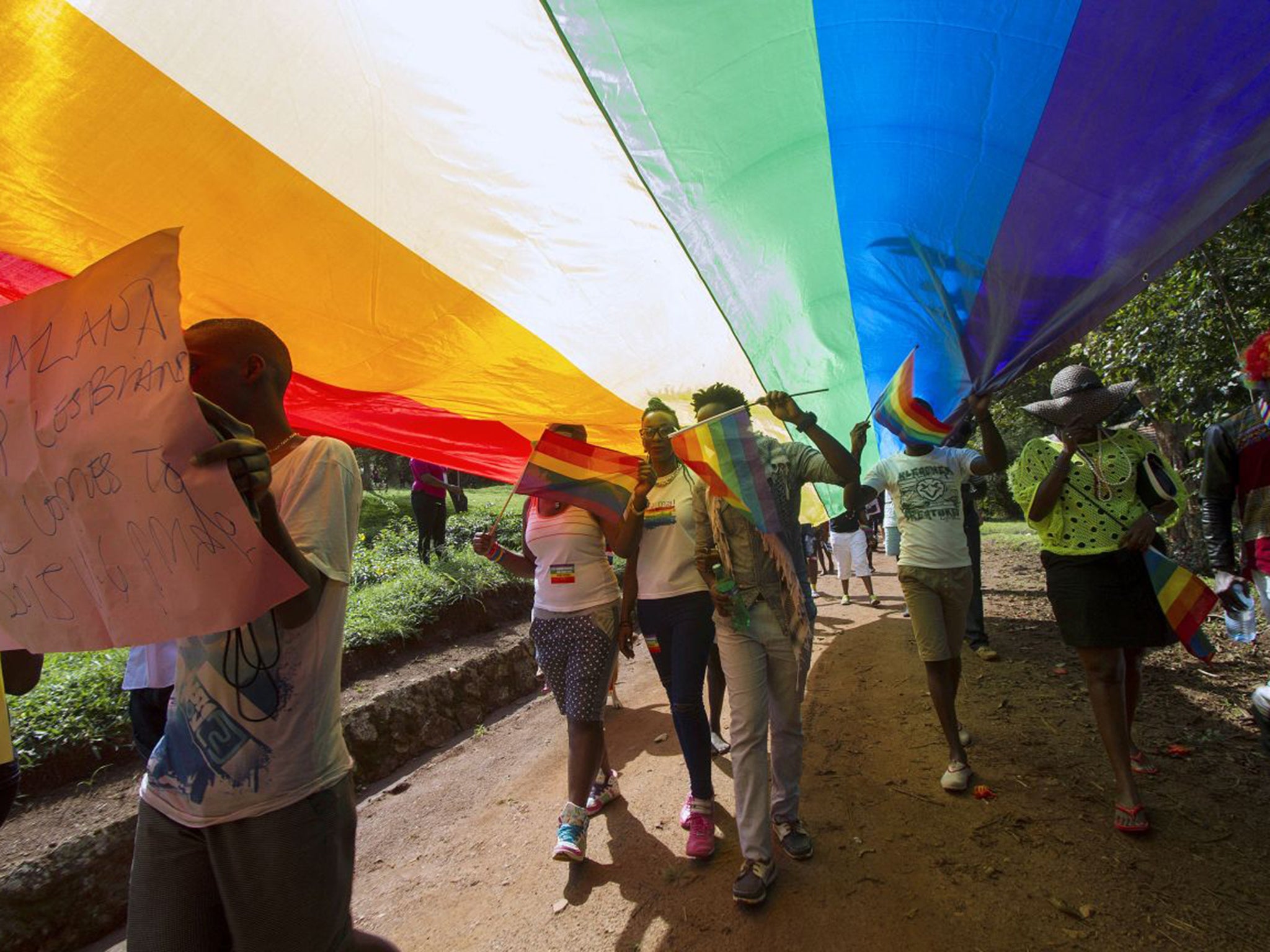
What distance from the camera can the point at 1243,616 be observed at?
112 inches

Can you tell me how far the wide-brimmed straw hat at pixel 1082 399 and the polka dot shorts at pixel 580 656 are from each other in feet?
7.26

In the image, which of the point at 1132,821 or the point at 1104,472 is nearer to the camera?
the point at 1132,821

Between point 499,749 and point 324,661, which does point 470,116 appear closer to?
point 324,661

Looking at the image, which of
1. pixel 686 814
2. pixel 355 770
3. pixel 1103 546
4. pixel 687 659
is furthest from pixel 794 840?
pixel 355 770

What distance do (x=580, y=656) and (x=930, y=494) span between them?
209 cm

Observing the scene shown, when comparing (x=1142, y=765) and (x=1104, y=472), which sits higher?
(x=1104, y=472)

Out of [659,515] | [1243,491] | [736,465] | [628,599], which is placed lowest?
[628,599]

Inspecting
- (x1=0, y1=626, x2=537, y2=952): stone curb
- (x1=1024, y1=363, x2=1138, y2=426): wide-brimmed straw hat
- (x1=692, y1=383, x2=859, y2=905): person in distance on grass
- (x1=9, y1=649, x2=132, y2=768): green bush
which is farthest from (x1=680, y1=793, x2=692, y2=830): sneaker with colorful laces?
(x1=9, y1=649, x2=132, y2=768): green bush

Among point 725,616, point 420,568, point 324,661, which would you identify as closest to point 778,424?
point 725,616

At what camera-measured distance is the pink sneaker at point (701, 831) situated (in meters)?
3.00

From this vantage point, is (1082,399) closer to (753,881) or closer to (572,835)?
(753,881)

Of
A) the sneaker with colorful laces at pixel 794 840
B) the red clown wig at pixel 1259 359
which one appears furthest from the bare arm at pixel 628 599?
the red clown wig at pixel 1259 359

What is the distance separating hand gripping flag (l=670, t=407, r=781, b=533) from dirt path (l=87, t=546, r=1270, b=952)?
1.48 m

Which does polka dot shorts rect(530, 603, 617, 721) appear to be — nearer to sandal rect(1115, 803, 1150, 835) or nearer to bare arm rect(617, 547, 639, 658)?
bare arm rect(617, 547, 639, 658)
